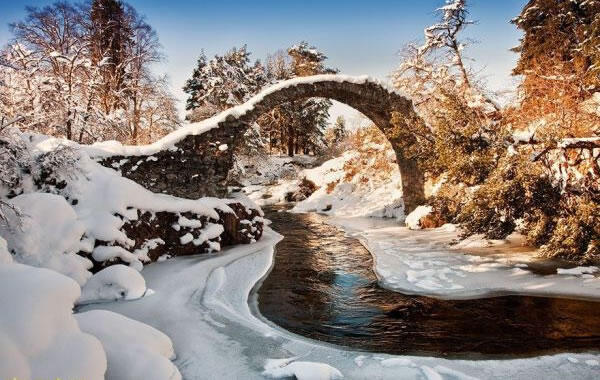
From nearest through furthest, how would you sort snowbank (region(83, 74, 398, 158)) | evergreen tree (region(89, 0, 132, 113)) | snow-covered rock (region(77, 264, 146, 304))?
snow-covered rock (region(77, 264, 146, 304))
snowbank (region(83, 74, 398, 158))
evergreen tree (region(89, 0, 132, 113))

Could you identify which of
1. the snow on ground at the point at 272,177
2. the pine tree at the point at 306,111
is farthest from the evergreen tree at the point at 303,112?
the snow on ground at the point at 272,177

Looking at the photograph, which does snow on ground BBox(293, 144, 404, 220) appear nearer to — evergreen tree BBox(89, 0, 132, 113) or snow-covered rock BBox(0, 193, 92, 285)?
evergreen tree BBox(89, 0, 132, 113)

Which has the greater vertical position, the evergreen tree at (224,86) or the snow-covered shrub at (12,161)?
the evergreen tree at (224,86)

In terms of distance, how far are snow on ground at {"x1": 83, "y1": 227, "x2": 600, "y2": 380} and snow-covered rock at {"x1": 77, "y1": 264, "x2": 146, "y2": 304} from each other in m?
0.23

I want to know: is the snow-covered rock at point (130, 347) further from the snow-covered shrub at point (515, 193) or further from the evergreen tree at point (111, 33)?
the evergreen tree at point (111, 33)

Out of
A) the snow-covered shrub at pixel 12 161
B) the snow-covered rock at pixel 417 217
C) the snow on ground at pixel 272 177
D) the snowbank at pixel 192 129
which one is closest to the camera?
the snow-covered shrub at pixel 12 161

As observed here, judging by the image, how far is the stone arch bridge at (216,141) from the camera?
1077cm

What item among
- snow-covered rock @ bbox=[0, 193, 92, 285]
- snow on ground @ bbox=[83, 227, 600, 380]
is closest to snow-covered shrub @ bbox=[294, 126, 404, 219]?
snow on ground @ bbox=[83, 227, 600, 380]

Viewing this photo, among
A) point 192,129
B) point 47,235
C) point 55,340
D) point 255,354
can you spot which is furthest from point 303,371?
point 192,129

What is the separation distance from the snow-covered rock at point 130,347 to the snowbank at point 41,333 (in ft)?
1.51

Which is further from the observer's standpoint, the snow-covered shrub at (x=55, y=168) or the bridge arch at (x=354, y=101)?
Result: the bridge arch at (x=354, y=101)

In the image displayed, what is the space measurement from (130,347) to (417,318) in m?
3.73

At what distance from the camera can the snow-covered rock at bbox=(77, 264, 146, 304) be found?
5961 mm

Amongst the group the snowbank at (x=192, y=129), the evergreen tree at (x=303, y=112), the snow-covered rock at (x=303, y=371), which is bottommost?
the snow-covered rock at (x=303, y=371)
